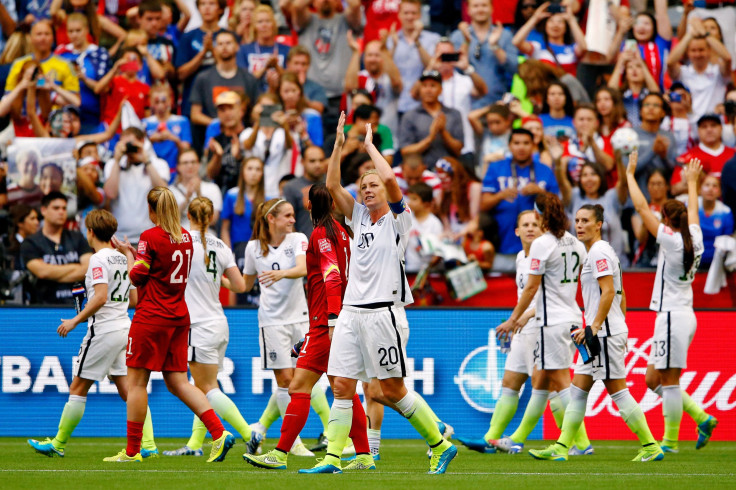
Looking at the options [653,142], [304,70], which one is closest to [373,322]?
[653,142]

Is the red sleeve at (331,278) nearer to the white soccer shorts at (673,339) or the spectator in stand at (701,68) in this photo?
the white soccer shorts at (673,339)

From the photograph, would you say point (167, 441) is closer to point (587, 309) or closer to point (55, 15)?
point (587, 309)

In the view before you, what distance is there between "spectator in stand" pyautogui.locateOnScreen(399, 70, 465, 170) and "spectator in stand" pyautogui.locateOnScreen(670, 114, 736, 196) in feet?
11.0

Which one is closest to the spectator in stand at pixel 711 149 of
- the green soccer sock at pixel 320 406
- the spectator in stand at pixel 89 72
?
the green soccer sock at pixel 320 406

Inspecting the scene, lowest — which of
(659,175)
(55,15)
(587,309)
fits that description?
(587,309)

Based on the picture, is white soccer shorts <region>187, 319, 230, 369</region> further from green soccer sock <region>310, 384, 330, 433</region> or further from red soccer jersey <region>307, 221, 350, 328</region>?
red soccer jersey <region>307, 221, 350, 328</region>

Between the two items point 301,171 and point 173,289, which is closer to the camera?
point 173,289

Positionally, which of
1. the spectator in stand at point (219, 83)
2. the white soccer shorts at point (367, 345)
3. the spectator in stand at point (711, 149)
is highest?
the spectator in stand at point (219, 83)

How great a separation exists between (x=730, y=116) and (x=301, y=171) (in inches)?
260

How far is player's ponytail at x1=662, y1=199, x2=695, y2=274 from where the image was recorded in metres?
11.4

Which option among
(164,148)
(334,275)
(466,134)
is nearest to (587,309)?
(334,275)

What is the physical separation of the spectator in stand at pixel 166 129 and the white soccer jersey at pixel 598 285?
7915 mm

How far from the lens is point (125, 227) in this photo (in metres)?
16.0

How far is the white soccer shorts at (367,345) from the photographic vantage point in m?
8.74
